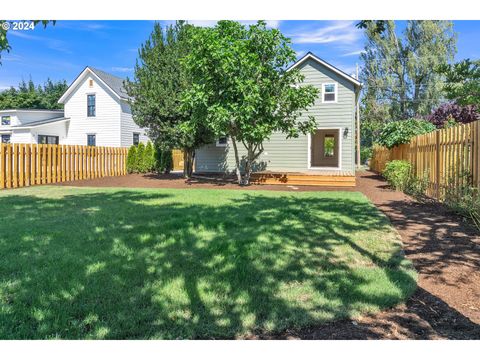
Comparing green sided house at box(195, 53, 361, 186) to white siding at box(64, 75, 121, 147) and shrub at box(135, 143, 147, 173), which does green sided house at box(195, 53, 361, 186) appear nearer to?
shrub at box(135, 143, 147, 173)

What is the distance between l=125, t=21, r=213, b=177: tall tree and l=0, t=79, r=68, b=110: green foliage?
33293 millimetres

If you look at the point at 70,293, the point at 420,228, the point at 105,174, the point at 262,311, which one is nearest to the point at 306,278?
the point at 262,311

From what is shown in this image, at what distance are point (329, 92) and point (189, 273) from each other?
1626 centimetres

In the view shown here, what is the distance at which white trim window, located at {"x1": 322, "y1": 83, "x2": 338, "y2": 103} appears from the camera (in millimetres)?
18156

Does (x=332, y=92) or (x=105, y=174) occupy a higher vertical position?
(x=332, y=92)

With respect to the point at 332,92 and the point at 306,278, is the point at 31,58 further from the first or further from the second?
the point at 306,278

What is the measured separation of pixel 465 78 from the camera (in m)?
6.25

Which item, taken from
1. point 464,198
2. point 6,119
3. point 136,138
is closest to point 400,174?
point 464,198

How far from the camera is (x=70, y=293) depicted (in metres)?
3.29

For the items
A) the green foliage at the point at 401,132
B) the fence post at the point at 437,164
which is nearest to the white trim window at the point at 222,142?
the green foliage at the point at 401,132

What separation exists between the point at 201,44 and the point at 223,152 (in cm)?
781

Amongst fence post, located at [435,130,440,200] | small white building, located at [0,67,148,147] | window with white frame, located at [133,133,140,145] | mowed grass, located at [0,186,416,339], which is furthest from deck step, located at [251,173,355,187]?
window with white frame, located at [133,133,140,145]

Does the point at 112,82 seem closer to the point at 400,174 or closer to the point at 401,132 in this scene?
the point at 401,132

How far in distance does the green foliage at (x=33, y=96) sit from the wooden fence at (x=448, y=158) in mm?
43978
